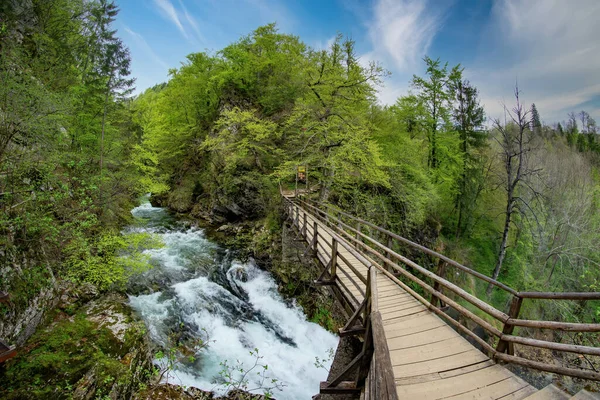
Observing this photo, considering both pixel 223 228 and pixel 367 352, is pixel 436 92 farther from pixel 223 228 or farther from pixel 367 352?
pixel 367 352

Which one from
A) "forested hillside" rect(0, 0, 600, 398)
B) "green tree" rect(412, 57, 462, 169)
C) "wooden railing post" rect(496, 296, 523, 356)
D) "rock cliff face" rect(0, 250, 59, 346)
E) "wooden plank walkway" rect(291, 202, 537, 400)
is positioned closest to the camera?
"wooden plank walkway" rect(291, 202, 537, 400)

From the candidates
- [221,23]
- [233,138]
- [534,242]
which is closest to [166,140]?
[233,138]

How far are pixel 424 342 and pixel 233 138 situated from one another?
14829 mm

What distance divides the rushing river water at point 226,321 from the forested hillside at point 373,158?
480 cm

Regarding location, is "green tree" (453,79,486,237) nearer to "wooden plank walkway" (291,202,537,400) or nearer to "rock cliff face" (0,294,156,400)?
"wooden plank walkway" (291,202,537,400)

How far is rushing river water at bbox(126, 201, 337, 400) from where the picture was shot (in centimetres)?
743

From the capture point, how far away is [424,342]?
371cm

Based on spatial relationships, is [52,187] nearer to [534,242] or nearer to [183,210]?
[183,210]

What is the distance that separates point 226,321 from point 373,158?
30.9 feet

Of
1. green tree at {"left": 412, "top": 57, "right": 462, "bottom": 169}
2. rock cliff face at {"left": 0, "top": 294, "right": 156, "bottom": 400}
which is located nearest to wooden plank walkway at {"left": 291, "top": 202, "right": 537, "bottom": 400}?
rock cliff face at {"left": 0, "top": 294, "right": 156, "bottom": 400}

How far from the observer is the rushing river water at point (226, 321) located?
7.43 metres

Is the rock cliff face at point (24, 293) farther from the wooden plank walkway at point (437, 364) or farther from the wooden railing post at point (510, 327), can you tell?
the wooden railing post at point (510, 327)

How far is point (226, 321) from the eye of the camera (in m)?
9.27

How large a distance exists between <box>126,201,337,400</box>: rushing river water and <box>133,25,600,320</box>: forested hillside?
15.7ft
